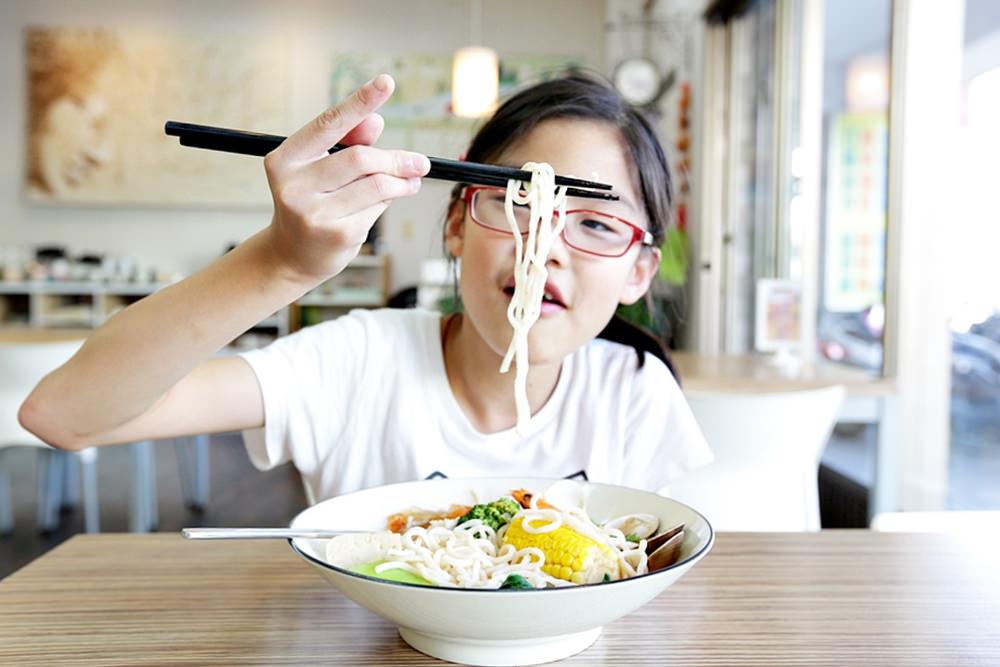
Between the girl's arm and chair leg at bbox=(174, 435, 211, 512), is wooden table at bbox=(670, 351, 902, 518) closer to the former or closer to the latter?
the girl's arm

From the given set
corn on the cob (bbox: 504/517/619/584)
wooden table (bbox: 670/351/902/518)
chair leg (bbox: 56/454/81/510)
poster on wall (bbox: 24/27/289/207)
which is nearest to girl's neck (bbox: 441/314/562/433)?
corn on the cob (bbox: 504/517/619/584)

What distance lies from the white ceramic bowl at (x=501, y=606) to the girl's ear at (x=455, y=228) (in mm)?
484

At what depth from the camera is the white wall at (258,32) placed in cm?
637

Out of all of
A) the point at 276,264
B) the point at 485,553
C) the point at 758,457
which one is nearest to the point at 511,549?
the point at 485,553

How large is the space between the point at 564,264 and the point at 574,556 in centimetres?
44

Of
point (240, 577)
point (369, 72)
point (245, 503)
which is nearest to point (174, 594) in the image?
point (240, 577)

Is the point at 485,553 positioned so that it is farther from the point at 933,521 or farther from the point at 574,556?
the point at 933,521

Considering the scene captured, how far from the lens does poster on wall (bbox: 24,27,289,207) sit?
20.8 ft

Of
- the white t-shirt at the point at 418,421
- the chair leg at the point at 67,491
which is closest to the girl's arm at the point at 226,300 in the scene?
the white t-shirt at the point at 418,421

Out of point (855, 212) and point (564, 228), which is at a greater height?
point (855, 212)

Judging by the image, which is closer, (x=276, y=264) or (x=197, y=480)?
(x=276, y=264)

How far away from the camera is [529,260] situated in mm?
903

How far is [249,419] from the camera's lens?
107cm

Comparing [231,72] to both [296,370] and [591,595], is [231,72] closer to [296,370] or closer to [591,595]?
[296,370]
